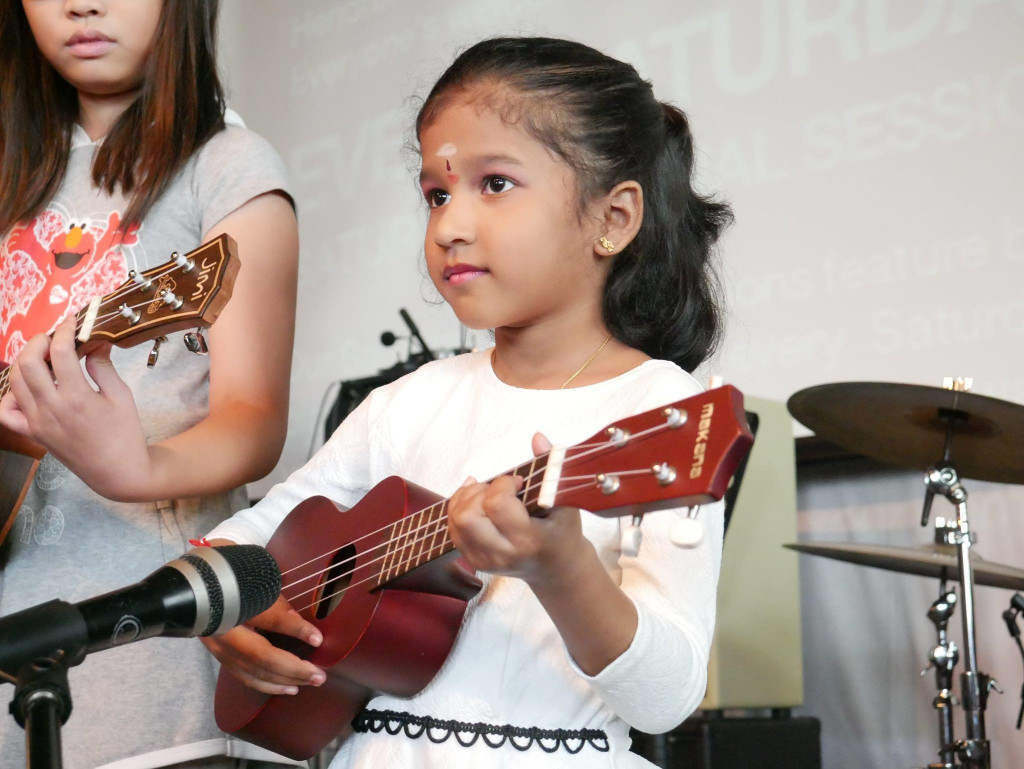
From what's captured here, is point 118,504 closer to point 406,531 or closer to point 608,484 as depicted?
point 406,531

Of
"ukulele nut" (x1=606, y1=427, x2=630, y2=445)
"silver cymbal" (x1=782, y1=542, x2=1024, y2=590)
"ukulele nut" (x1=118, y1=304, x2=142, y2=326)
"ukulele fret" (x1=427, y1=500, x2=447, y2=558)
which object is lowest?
"ukulele fret" (x1=427, y1=500, x2=447, y2=558)

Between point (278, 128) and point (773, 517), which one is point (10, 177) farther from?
point (278, 128)

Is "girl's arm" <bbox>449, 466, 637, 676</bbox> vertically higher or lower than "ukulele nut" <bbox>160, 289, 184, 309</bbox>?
lower

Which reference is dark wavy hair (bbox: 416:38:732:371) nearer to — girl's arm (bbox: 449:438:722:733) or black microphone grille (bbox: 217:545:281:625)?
girl's arm (bbox: 449:438:722:733)

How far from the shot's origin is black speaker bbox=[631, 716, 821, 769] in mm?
2277

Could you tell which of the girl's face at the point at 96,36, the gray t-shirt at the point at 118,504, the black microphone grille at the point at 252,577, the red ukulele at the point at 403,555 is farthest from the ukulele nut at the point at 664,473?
the girl's face at the point at 96,36

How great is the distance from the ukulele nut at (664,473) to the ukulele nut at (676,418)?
1.1 inches

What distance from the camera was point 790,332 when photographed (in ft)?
9.02

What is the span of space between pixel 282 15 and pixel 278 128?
0.40 meters

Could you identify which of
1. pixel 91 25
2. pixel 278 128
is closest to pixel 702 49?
pixel 278 128

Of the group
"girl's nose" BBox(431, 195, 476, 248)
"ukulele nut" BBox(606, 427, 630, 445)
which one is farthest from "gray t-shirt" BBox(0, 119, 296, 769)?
"ukulele nut" BBox(606, 427, 630, 445)

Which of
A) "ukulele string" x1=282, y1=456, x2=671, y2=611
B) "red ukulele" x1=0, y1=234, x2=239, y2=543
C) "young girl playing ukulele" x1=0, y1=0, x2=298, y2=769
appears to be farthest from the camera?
"young girl playing ukulele" x1=0, y1=0, x2=298, y2=769

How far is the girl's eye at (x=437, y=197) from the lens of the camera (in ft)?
3.79

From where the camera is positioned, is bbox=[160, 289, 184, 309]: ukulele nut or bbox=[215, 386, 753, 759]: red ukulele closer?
bbox=[215, 386, 753, 759]: red ukulele
